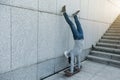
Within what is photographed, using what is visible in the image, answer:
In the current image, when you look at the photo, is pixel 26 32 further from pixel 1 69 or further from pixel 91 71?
pixel 91 71

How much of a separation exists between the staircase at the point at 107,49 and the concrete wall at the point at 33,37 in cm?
131

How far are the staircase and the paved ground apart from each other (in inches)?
17.6

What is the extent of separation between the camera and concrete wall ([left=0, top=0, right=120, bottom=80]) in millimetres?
2305

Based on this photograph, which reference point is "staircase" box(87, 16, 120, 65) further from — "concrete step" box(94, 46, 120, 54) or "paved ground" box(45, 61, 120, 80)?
"paved ground" box(45, 61, 120, 80)

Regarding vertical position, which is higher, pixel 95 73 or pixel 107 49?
pixel 107 49

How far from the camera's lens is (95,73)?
363 cm

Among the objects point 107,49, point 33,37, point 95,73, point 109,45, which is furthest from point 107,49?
point 33,37

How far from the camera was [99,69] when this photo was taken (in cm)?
397

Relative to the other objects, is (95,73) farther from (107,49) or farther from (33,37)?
(33,37)

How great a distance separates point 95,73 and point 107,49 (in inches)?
65.4

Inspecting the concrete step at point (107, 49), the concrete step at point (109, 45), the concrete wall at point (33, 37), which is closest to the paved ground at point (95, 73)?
the concrete wall at point (33, 37)

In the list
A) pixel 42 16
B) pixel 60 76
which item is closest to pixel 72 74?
pixel 60 76

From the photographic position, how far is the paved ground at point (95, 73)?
3.33 metres

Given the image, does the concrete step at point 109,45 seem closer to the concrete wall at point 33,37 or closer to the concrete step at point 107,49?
the concrete step at point 107,49
